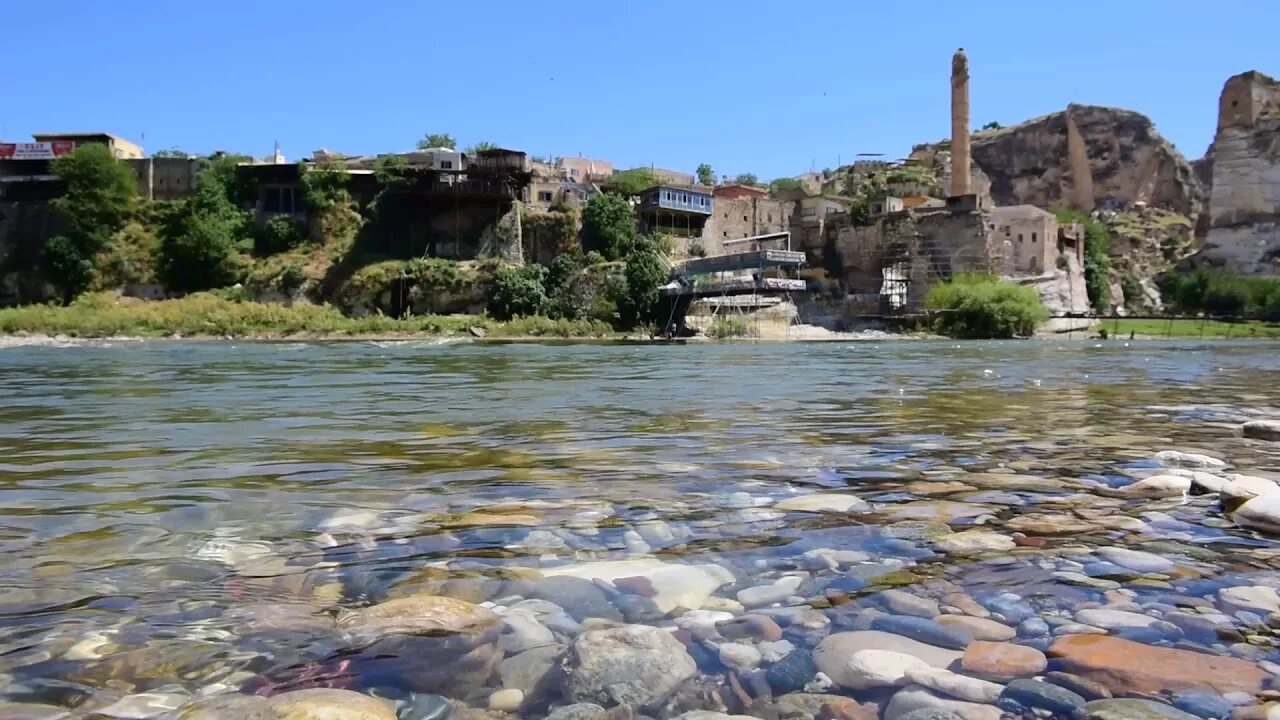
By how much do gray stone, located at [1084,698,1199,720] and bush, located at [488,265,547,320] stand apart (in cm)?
4492

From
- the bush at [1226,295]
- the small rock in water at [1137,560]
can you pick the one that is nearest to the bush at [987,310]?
the bush at [1226,295]

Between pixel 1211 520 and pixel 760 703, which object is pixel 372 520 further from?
pixel 1211 520

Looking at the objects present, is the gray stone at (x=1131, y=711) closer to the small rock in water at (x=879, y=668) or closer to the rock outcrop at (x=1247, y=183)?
the small rock in water at (x=879, y=668)

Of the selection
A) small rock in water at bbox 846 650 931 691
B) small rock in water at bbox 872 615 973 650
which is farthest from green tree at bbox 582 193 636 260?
small rock in water at bbox 846 650 931 691

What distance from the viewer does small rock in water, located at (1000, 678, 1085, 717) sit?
1.77m

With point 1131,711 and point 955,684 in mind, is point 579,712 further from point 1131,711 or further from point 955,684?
point 1131,711

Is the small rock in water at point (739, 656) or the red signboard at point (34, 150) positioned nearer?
the small rock in water at point (739, 656)

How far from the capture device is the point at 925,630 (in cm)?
224

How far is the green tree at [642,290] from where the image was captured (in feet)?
153

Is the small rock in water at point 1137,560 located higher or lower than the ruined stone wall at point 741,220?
lower

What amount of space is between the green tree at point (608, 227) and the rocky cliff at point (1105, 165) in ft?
194

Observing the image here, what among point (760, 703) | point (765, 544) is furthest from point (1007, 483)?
point (760, 703)

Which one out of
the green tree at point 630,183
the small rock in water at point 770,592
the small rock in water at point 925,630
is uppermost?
the green tree at point 630,183

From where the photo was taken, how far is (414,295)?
4753cm
